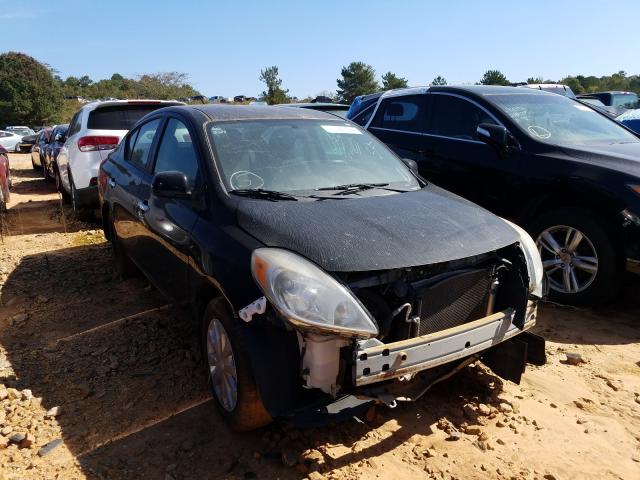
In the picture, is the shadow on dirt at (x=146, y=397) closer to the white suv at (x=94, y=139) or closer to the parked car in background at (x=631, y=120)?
the white suv at (x=94, y=139)

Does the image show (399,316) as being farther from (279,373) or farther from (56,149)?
(56,149)

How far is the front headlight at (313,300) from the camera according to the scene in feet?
6.98

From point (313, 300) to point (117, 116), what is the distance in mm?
6423

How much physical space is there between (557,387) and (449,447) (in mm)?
1023

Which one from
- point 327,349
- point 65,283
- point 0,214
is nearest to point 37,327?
point 65,283

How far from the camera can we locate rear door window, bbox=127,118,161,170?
163 inches

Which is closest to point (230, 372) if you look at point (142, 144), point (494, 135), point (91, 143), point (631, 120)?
point (142, 144)

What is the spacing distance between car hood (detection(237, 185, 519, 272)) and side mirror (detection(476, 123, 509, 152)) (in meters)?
1.87

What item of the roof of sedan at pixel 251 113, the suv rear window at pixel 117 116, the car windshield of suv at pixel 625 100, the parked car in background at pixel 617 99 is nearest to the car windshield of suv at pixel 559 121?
the roof of sedan at pixel 251 113

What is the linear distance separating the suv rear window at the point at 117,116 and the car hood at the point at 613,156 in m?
5.75

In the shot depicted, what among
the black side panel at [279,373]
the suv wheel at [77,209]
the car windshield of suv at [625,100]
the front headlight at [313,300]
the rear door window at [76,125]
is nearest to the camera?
the front headlight at [313,300]

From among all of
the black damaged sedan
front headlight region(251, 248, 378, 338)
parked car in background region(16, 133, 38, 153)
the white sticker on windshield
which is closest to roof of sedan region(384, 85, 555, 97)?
the white sticker on windshield

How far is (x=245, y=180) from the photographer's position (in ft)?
10.1

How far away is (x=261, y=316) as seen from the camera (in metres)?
2.33
